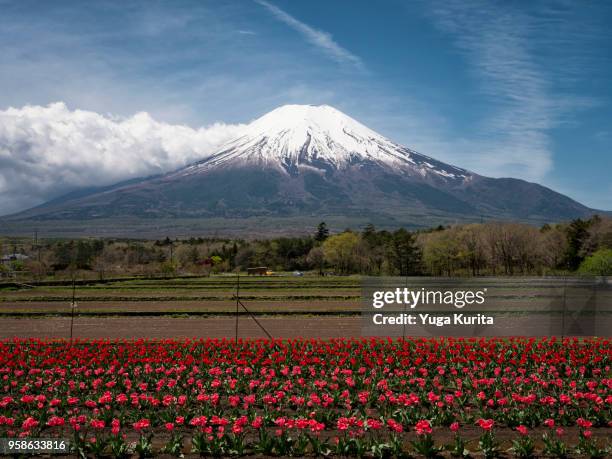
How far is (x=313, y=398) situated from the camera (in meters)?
8.94

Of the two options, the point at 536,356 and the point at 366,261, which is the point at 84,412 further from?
the point at 366,261

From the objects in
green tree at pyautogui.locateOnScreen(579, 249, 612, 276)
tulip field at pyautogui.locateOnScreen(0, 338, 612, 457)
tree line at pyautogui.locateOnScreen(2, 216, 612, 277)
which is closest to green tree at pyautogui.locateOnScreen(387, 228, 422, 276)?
tree line at pyautogui.locateOnScreen(2, 216, 612, 277)

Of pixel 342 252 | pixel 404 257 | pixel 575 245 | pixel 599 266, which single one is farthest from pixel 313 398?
pixel 342 252

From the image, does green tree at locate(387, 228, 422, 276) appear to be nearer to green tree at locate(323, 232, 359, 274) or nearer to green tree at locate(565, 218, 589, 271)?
green tree at locate(323, 232, 359, 274)

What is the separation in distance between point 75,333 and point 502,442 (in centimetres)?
1811

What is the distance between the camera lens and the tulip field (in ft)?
24.3

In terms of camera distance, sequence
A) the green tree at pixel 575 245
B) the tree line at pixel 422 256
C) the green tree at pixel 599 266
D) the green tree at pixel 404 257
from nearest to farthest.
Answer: the green tree at pixel 599 266 < the tree line at pixel 422 256 < the green tree at pixel 575 245 < the green tree at pixel 404 257

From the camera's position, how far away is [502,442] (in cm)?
789

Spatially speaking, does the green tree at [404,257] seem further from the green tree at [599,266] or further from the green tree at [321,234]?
A: the green tree at [321,234]

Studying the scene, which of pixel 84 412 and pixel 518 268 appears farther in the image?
pixel 518 268

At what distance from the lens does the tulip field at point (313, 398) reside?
24.3ft

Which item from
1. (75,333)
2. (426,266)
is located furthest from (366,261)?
(75,333)

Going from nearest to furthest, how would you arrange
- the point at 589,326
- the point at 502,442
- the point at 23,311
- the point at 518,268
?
1. the point at 502,442
2. the point at 589,326
3. the point at 23,311
4. the point at 518,268

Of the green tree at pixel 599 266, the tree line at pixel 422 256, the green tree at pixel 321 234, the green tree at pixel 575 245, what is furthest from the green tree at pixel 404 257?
the green tree at pixel 321 234
